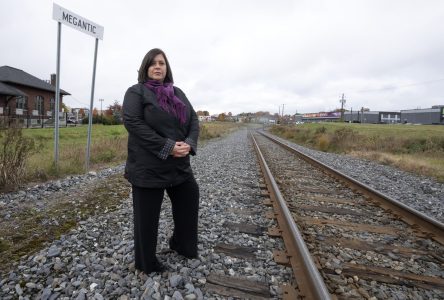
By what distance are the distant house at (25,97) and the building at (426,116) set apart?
312 ft

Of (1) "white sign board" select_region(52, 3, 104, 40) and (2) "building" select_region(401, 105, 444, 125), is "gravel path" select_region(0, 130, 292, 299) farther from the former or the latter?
(2) "building" select_region(401, 105, 444, 125)

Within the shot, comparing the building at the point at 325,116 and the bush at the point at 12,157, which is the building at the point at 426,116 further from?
the bush at the point at 12,157

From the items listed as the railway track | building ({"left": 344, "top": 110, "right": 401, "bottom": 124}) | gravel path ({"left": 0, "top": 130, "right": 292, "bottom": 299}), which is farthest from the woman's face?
building ({"left": 344, "top": 110, "right": 401, "bottom": 124})

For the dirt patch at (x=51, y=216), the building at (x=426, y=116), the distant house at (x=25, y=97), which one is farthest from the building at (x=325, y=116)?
the dirt patch at (x=51, y=216)

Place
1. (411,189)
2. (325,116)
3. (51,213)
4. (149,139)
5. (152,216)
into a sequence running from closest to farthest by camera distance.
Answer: (149,139) → (152,216) → (51,213) → (411,189) → (325,116)

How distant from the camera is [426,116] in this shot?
9288 centimetres

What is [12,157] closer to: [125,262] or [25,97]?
[125,262]

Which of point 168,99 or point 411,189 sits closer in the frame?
point 168,99

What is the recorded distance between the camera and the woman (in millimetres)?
2535

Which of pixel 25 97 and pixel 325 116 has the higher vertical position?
pixel 325 116

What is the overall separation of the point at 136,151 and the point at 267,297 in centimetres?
158

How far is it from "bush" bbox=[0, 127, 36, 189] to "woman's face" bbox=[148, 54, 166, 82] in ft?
14.1

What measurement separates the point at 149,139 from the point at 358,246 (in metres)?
2.61

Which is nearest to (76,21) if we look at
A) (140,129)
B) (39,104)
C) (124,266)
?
(140,129)
